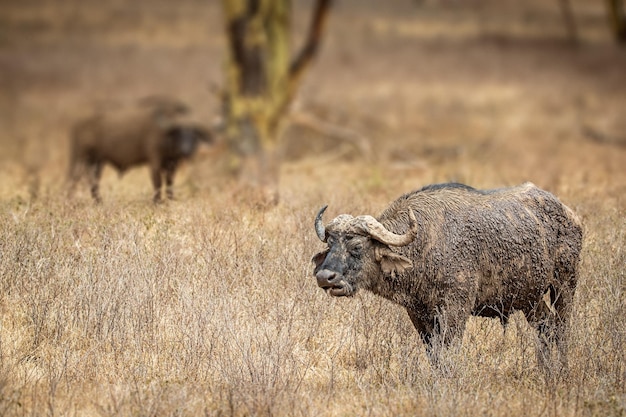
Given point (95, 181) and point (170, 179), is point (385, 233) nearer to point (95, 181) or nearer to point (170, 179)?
point (170, 179)

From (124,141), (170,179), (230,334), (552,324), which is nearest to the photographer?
(230,334)

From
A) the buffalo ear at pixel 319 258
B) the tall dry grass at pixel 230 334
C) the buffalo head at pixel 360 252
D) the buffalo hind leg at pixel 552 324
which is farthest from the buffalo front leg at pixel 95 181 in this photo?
the buffalo hind leg at pixel 552 324

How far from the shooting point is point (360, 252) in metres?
6.36

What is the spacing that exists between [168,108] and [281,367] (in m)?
8.78

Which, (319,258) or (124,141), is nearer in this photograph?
(319,258)

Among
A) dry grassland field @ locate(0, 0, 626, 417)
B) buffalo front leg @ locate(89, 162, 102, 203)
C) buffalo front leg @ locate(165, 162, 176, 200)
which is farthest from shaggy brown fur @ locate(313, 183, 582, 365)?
buffalo front leg @ locate(89, 162, 102, 203)

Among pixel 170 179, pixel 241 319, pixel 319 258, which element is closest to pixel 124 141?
pixel 170 179

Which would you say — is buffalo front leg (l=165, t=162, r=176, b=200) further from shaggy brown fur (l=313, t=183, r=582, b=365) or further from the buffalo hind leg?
the buffalo hind leg

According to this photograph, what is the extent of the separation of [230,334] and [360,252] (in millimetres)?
1170

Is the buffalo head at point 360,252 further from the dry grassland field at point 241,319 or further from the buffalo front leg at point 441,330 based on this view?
the dry grassland field at point 241,319

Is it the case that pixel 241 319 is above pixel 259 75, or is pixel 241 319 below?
below

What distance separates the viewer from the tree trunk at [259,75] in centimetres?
1444

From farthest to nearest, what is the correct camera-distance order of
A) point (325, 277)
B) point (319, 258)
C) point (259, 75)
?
point (259, 75) → point (319, 258) → point (325, 277)

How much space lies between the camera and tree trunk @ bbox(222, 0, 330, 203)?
568 inches
